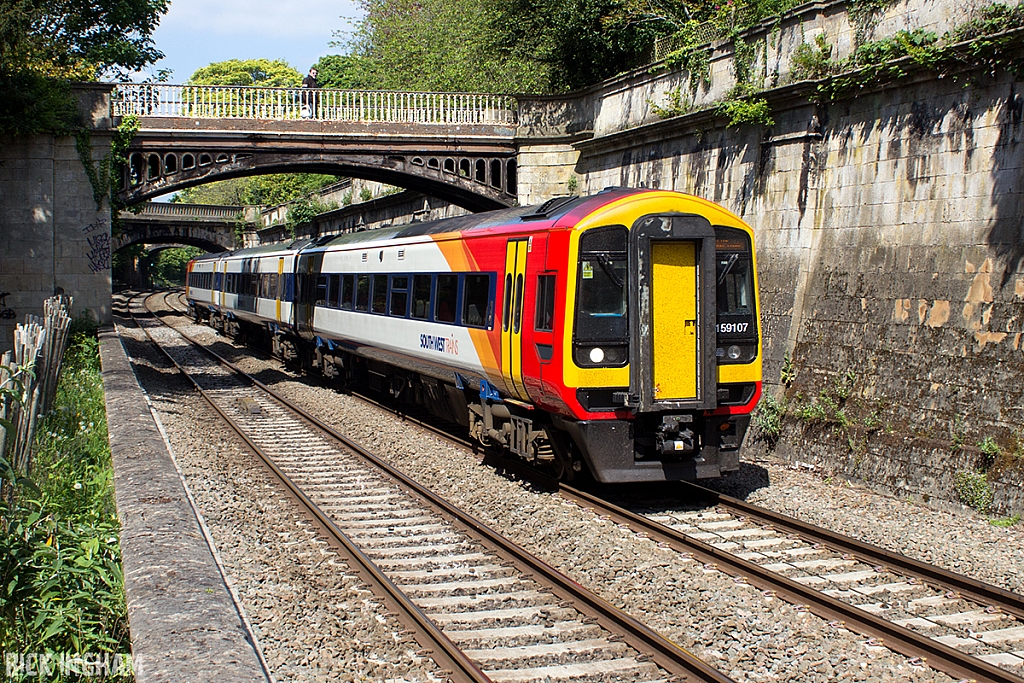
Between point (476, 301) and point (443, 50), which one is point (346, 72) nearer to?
point (443, 50)

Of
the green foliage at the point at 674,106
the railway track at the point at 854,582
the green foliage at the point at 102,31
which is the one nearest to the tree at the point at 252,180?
the green foliage at the point at 102,31

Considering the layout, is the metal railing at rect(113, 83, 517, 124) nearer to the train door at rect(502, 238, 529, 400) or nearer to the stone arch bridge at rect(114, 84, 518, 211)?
the stone arch bridge at rect(114, 84, 518, 211)

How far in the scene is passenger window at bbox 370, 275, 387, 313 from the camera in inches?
581

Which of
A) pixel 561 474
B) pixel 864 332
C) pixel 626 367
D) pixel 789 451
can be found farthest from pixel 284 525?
pixel 864 332

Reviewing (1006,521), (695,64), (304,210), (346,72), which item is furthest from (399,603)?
(346,72)

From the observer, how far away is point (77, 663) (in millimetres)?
4766

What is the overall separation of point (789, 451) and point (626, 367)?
4.22 meters

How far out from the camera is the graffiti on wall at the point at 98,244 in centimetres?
2233

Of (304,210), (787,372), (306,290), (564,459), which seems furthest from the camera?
(304,210)

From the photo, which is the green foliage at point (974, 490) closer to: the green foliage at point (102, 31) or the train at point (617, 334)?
the train at point (617, 334)

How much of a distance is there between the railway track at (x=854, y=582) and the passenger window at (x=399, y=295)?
5.21 meters

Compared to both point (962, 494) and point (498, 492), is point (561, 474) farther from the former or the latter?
point (962, 494)

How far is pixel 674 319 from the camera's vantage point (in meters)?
9.29

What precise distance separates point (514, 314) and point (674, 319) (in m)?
1.83
